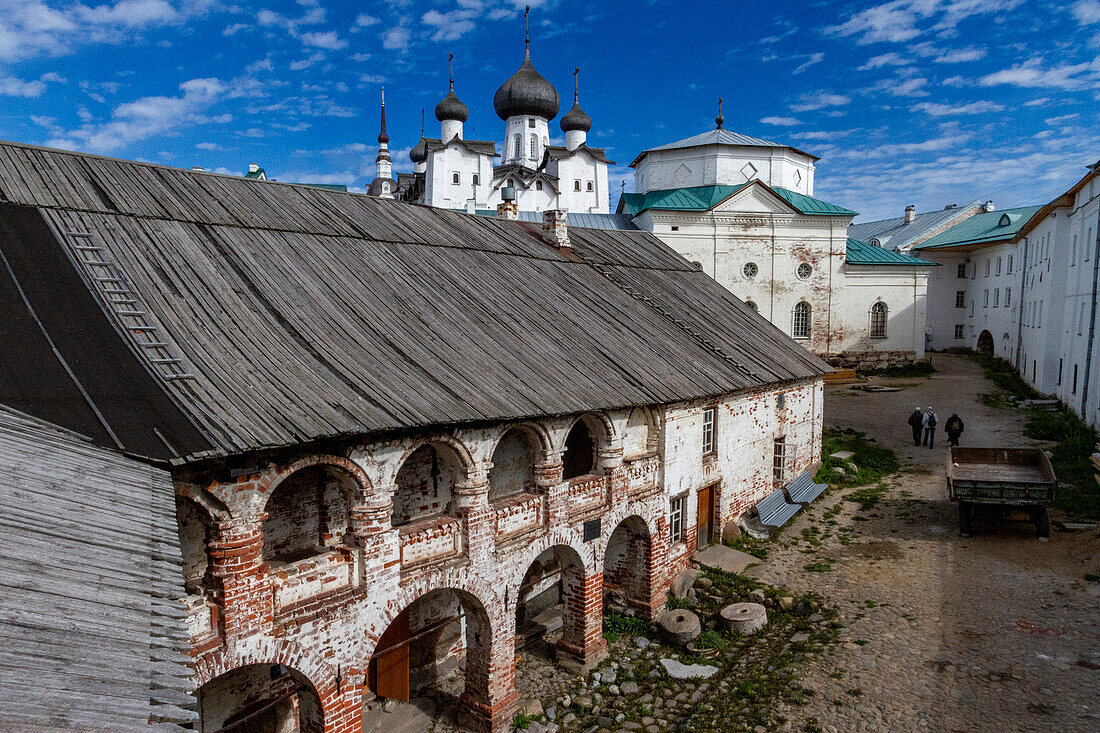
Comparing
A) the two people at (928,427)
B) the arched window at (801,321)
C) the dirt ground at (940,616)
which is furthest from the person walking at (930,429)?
the arched window at (801,321)

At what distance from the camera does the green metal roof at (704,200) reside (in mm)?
32422

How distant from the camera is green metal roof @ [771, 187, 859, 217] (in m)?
33.3

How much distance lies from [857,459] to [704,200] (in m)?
15.9

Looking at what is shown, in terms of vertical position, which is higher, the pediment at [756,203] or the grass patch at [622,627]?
the pediment at [756,203]

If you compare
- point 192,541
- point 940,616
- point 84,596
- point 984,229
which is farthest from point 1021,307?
point 84,596

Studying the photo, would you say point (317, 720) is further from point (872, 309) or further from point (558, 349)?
point (872, 309)

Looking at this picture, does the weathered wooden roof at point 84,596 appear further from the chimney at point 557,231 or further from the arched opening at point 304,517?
the chimney at point 557,231

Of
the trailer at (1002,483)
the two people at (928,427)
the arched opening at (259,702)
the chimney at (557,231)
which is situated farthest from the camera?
the two people at (928,427)

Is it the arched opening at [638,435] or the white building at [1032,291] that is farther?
the white building at [1032,291]

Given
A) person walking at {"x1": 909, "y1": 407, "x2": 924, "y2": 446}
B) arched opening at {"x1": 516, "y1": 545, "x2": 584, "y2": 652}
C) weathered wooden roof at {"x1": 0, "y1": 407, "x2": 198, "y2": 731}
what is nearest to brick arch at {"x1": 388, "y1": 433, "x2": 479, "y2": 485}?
weathered wooden roof at {"x1": 0, "y1": 407, "x2": 198, "y2": 731}

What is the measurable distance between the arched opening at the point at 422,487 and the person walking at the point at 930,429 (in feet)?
60.7

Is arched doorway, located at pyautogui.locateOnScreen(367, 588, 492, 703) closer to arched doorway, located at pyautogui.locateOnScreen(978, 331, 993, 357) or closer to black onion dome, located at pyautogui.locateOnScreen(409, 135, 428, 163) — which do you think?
arched doorway, located at pyautogui.locateOnScreen(978, 331, 993, 357)

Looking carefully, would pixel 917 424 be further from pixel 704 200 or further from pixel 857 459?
pixel 704 200

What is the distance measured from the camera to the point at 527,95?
50.0 meters
